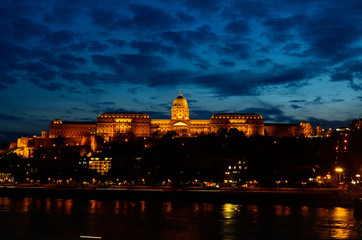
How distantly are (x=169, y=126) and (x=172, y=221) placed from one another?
108177mm

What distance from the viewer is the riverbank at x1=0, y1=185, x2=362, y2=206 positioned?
7544 centimetres

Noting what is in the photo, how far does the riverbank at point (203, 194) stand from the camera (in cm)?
7544

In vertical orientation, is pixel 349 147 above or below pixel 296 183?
above

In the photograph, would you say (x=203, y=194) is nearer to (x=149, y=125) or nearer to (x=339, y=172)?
(x=339, y=172)

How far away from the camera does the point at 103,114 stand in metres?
165

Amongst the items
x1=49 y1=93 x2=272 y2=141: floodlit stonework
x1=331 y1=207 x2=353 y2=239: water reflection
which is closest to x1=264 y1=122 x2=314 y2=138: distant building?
x1=49 y1=93 x2=272 y2=141: floodlit stonework

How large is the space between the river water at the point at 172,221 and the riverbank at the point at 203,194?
4.85 meters

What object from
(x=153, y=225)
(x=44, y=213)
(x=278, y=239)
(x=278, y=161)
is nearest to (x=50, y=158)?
(x=278, y=161)

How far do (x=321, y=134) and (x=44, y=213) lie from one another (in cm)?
11283

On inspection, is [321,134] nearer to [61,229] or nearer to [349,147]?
[349,147]

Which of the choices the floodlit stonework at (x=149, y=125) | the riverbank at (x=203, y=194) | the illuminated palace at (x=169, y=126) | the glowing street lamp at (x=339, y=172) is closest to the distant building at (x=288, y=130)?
the illuminated palace at (x=169, y=126)

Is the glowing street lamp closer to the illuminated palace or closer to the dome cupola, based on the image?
the illuminated palace

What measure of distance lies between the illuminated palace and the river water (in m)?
86.5

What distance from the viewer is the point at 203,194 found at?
83.4 meters
